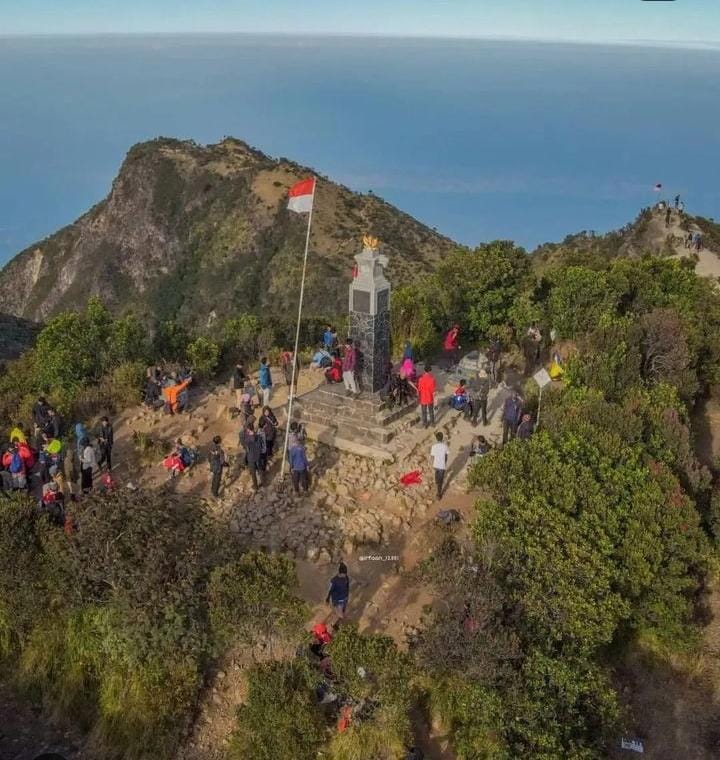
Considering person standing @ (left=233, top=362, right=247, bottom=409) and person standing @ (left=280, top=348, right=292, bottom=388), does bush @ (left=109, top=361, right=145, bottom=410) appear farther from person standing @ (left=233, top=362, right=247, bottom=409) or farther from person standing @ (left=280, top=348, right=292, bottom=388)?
person standing @ (left=280, top=348, right=292, bottom=388)

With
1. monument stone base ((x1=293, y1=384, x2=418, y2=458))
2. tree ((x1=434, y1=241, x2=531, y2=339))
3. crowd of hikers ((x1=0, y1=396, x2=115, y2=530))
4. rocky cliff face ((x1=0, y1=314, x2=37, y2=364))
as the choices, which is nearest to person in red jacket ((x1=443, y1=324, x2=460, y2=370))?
tree ((x1=434, y1=241, x2=531, y2=339))

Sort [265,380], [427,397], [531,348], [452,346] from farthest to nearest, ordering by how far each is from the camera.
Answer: [531,348] < [452,346] < [265,380] < [427,397]

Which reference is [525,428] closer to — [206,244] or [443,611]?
[443,611]

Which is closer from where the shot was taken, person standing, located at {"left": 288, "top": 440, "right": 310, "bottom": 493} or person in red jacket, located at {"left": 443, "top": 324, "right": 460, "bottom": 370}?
person standing, located at {"left": 288, "top": 440, "right": 310, "bottom": 493}

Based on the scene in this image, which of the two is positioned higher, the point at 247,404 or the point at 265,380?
the point at 265,380

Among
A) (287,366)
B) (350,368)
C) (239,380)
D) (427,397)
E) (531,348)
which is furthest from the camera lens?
(531,348)

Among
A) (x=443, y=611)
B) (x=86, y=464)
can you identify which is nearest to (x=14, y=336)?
(x=86, y=464)

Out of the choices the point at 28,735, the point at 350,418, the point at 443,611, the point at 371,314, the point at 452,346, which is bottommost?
the point at 28,735
